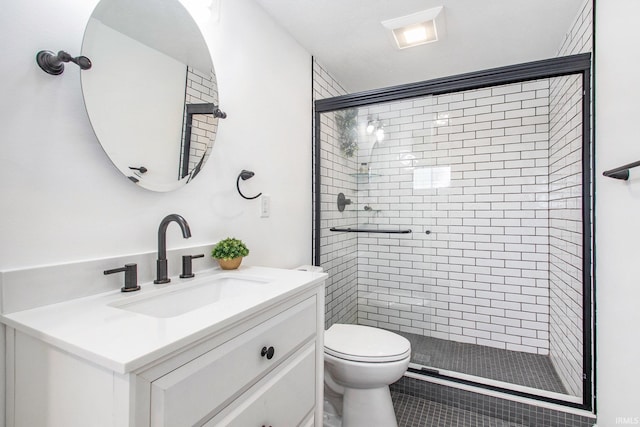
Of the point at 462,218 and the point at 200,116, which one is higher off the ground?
the point at 200,116

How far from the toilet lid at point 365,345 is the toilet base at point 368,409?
201 millimetres

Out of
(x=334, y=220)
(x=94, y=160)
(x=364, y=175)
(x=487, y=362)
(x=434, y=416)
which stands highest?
(x=364, y=175)

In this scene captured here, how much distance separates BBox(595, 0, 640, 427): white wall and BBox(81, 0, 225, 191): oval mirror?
176 cm

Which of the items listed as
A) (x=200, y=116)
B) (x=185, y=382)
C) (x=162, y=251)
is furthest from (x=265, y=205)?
(x=185, y=382)

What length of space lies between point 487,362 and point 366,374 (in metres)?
1.18

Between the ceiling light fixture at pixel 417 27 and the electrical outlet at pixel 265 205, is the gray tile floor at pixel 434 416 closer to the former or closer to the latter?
the electrical outlet at pixel 265 205

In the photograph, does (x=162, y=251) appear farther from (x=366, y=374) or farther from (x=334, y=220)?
(x=334, y=220)

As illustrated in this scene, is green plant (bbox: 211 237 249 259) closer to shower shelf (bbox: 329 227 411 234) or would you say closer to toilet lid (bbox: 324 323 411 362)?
toilet lid (bbox: 324 323 411 362)

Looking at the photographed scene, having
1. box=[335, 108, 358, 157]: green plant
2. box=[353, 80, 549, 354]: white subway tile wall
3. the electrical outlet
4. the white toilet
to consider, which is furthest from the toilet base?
box=[335, 108, 358, 157]: green plant

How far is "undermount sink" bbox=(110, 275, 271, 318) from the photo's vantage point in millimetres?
971

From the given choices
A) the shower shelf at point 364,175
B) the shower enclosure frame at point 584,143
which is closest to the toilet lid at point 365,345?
the shower enclosure frame at point 584,143

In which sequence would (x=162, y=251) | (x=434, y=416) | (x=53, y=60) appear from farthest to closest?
(x=434, y=416) → (x=162, y=251) → (x=53, y=60)

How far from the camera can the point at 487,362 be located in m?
2.18

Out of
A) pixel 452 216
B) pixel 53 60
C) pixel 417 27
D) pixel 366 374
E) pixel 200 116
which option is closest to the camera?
pixel 53 60
